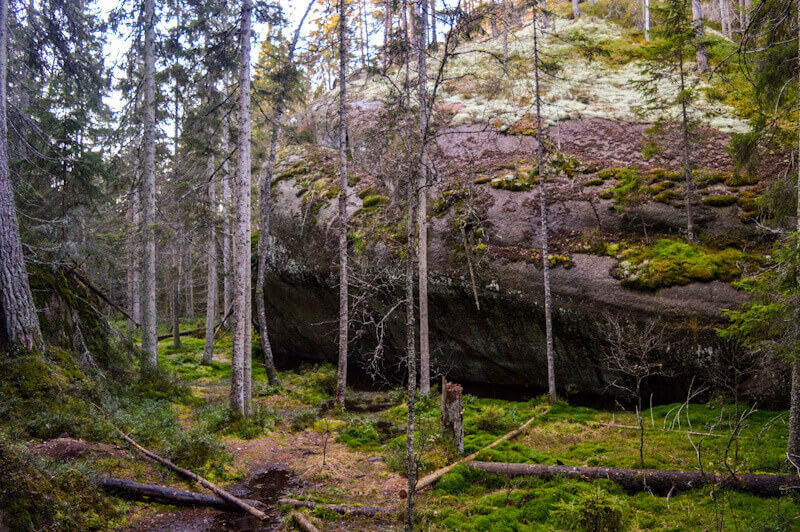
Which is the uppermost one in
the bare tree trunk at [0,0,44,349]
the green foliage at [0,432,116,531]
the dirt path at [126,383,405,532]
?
the bare tree trunk at [0,0,44,349]

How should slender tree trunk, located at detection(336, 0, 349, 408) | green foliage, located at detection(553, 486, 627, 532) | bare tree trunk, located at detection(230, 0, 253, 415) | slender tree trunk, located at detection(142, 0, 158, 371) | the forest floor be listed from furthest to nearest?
slender tree trunk, located at detection(142, 0, 158, 371)
slender tree trunk, located at detection(336, 0, 349, 408)
bare tree trunk, located at detection(230, 0, 253, 415)
the forest floor
green foliage, located at detection(553, 486, 627, 532)

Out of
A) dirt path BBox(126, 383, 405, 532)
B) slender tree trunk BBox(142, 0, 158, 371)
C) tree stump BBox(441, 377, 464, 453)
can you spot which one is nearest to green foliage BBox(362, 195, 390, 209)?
slender tree trunk BBox(142, 0, 158, 371)

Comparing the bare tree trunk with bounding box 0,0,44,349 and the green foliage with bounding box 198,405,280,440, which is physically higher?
the bare tree trunk with bounding box 0,0,44,349

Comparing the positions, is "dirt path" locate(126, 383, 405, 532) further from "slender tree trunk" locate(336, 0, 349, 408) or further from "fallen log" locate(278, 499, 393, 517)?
"slender tree trunk" locate(336, 0, 349, 408)

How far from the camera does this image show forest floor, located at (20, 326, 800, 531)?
628 cm

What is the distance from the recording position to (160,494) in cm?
675

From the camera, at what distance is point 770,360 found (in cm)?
834

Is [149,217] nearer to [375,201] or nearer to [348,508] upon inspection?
[375,201]

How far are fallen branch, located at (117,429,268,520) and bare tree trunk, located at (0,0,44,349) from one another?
2.91 m

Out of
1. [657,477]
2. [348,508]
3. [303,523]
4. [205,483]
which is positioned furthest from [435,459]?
[205,483]

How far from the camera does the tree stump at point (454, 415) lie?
30.7 feet

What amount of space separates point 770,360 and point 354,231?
1263 cm

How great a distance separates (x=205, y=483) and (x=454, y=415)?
5.02 meters

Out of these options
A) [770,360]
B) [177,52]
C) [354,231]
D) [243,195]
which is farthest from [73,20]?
[770,360]
